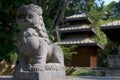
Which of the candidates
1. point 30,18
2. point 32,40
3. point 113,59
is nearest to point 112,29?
point 113,59

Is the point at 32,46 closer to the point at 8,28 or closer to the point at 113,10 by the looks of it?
the point at 8,28

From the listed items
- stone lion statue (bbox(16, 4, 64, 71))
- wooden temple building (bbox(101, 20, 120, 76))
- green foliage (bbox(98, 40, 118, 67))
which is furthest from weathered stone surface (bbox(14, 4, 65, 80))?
green foliage (bbox(98, 40, 118, 67))

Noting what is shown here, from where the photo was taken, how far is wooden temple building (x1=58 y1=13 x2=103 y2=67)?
27.9m

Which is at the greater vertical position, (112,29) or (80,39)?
(80,39)

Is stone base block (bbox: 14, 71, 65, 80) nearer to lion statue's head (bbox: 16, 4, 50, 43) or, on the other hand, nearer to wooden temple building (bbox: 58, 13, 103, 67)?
lion statue's head (bbox: 16, 4, 50, 43)

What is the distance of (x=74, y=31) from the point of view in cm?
2933

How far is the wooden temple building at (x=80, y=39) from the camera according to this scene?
2791 cm

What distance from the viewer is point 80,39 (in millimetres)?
28625

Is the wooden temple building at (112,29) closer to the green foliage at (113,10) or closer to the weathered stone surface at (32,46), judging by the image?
the weathered stone surface at (32,46)

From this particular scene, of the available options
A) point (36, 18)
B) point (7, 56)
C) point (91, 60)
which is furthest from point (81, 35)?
point (36, 18)

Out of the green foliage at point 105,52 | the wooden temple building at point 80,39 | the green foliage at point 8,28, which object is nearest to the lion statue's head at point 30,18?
the green foliage at point 8,28

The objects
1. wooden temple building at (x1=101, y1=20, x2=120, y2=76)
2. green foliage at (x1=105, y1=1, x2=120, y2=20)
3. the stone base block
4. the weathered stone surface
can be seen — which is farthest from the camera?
green foliage at (x1=105, y1=1, x2=120, y2=20)

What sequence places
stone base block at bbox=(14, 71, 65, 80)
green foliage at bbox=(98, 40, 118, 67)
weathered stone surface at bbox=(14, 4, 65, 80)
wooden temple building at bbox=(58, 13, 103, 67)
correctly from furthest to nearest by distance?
green foliage at bbox=(98, 40, 118, 67)
wooden temple building at bbox=(58, 13, 103, 67)
weathered stone surface at bbox=(14, 4, 65, 80)
stone base block at bbox=(14, 71, 65, 80)

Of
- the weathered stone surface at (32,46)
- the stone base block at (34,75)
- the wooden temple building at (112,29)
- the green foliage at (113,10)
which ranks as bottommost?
the stone base block at (34,75)
